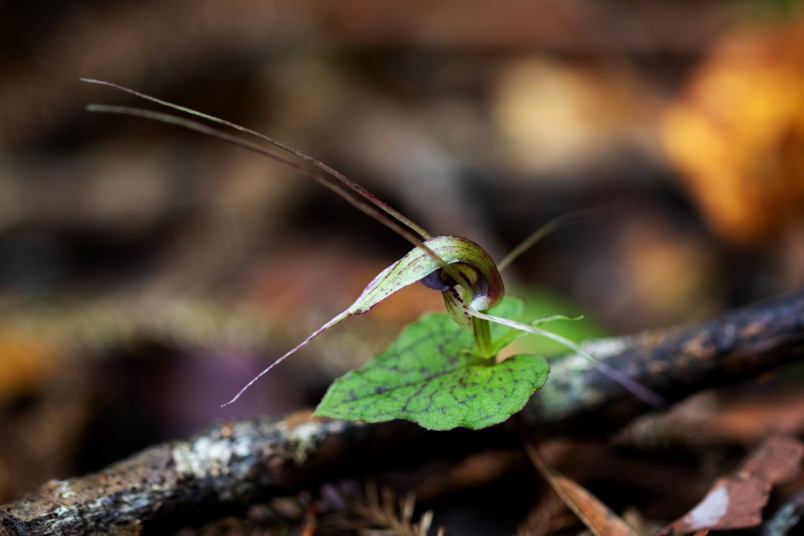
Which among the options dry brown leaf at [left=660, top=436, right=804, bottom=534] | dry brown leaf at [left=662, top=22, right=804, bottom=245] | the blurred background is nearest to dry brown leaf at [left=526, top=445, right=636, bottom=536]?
dry brown leaf at [left=660, top=436, right=804, bottom=534]

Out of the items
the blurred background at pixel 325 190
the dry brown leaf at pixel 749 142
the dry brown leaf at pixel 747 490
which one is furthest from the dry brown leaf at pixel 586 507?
the dry brown leaf at pixel 749 142

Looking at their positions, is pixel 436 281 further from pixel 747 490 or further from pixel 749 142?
pixel 749 142

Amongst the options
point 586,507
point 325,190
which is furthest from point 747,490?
point 325,190

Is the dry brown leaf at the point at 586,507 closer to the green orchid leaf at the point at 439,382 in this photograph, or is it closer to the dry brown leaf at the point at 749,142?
the green orchid leaf at the point at 439,382

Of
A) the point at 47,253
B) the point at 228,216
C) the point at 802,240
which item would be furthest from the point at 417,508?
the point at 47,253

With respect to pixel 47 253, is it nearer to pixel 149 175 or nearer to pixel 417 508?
pixel 149 175

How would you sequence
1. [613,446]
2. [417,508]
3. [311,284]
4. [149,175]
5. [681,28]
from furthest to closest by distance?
[681,28], [149,175], [311,284], [613,446], [417,508]
